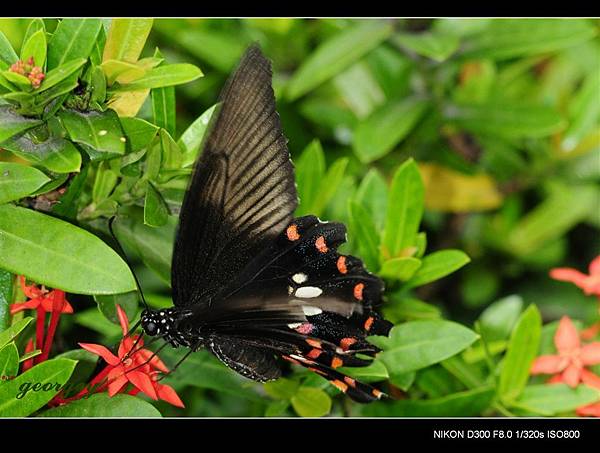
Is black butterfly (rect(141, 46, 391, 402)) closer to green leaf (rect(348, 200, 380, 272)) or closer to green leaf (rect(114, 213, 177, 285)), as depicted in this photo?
green leaf (rect(114, 213, 177, 285))

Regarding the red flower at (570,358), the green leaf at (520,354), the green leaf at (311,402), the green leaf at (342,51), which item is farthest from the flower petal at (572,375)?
the green leaf at (342,51)

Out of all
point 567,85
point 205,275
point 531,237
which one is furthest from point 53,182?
point 567,85

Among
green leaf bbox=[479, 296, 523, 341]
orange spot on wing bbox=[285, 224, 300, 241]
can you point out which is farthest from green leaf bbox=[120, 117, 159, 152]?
→ green leaf bbox=[479, 296, 523, 341]

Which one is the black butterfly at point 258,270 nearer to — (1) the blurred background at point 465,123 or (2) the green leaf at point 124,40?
(2) the green leaf at point 124,40

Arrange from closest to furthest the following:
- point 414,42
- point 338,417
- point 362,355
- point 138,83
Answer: point 138,83, point 362,355, point 338,417, point 414,42

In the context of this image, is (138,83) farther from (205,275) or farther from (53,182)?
(205,275)
